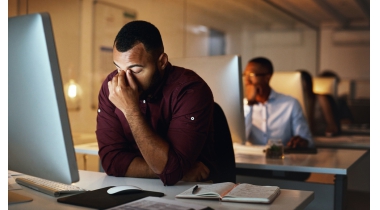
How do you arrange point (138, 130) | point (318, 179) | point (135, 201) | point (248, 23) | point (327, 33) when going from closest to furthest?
point (135, 201), point (138, 130), point (318, 179), point (248, 23), point (327, 33)

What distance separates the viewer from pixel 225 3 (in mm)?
6941

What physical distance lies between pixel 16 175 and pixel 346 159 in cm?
189

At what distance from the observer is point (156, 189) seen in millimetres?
1786

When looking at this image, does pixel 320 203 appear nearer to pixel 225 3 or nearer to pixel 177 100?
pixel 177 100

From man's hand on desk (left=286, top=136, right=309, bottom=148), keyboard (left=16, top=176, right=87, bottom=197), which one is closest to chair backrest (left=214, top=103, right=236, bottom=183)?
keyboard (left=16, top=176, right=87, bottom=197)

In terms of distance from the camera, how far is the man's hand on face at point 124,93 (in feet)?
6.35

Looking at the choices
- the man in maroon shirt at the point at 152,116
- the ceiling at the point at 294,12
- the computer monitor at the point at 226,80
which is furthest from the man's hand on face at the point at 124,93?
the ceiling at the point at 294,12

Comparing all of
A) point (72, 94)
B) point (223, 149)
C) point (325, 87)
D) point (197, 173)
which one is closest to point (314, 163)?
point (223, 149)

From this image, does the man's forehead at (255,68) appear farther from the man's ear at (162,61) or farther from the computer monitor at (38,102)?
the computer monitor at (38,102)

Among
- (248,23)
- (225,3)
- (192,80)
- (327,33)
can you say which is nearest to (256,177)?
(192,80)

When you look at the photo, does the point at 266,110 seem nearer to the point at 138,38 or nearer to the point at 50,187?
the point at 138,38

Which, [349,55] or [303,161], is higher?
[349,55]

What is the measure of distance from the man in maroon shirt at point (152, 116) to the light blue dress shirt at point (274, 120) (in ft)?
5.66

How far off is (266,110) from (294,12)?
4824 mm
